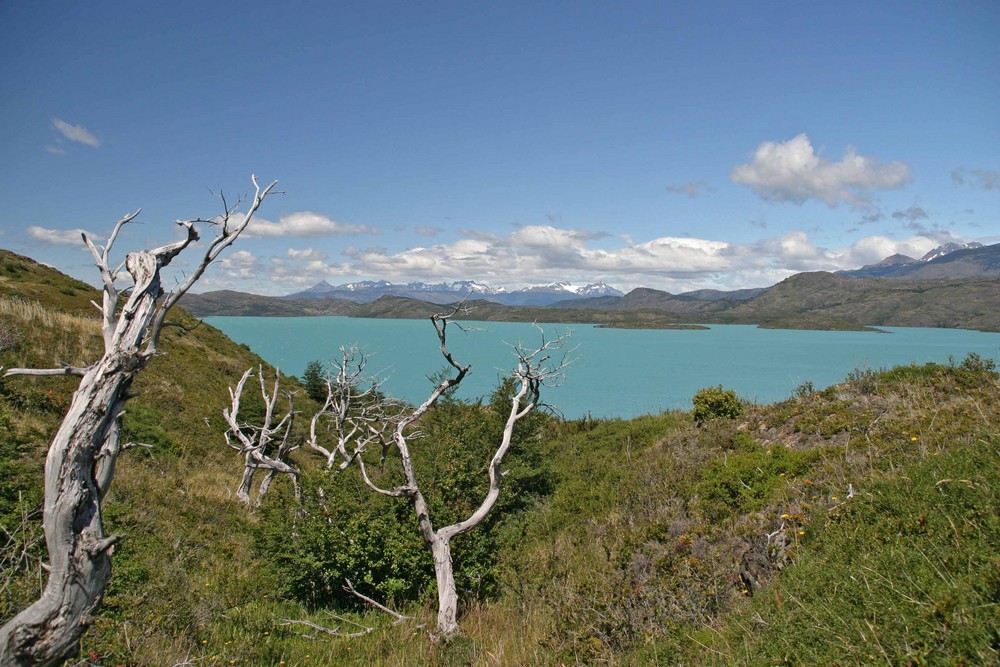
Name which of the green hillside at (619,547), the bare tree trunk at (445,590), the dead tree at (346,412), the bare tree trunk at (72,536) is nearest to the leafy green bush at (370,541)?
the green hillside at (619,547)

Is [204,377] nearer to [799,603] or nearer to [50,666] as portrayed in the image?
[50,666]

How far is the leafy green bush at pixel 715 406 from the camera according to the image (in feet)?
49.6

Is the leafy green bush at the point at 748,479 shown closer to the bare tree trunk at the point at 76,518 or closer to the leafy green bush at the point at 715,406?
the leafy green bush at the point at 715,406

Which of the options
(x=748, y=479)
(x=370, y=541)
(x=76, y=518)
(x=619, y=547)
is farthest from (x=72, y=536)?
(x=748, y=479)

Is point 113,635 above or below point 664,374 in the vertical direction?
above

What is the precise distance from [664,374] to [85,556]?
270ft

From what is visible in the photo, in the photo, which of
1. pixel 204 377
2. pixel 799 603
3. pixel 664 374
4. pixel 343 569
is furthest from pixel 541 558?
pixel 664 374

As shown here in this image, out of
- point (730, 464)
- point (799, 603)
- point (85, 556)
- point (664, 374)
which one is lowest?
point (664, 374)

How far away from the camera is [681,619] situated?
5.60 m

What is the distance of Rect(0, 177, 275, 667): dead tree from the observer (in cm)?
348

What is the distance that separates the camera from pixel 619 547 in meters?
8.85

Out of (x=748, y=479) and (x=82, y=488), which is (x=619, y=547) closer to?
(x=748, y=479)

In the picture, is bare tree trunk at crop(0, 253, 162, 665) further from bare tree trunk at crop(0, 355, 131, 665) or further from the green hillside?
the green hillside

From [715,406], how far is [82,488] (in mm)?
15428
